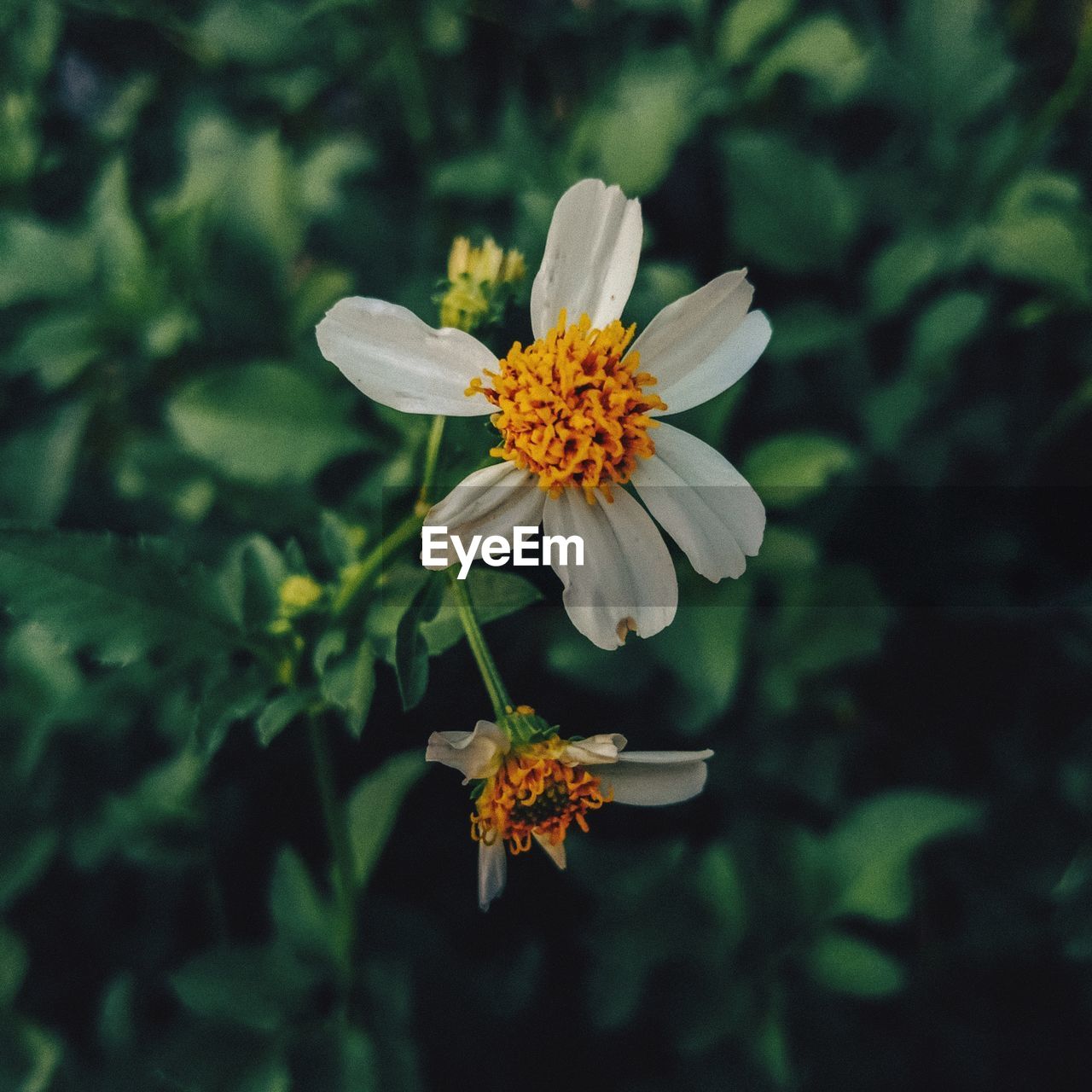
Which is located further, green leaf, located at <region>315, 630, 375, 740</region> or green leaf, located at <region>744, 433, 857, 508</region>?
green leaf, located at <region>744, 433, 857, 508</region>

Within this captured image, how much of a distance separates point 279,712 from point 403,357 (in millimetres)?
340

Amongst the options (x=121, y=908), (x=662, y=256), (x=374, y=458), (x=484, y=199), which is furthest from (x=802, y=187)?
(x=121, y=908)

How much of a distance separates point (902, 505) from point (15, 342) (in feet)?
4.80

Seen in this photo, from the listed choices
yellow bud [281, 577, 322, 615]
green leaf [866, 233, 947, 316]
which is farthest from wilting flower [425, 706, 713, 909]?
green leaf [866, 233, 947, 316]

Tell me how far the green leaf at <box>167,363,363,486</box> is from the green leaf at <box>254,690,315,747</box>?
0.51m

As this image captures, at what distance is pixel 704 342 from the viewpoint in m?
0.81

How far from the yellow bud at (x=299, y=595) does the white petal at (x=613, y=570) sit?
291 mm

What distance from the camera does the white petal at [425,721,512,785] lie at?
0.75 m

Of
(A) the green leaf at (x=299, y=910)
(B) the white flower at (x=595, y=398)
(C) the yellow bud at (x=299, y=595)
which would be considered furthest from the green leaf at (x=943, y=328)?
(A) the green leaf at (x=299, y=910)

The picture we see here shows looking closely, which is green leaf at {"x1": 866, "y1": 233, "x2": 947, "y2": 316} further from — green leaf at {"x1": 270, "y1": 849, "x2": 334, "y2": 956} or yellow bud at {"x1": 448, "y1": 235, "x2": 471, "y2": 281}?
green leaf at {"x1": 270, "y1": 849, "x2": 334, "y2": 956}

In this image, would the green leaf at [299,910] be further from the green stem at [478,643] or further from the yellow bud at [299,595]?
the green stem at [478,643]

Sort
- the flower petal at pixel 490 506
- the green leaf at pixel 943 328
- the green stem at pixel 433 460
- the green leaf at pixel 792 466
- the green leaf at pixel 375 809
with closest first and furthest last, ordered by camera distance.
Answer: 1. the flower petal at pixel 490 506
2. the green stem at pixel 433 460
3. the green leaf at pixel 375 809
4. the green leaf at pixel 792 466
5. the green leaf at pixel 943 328

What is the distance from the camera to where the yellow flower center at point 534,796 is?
2.73 ft

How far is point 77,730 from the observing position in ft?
4.80
